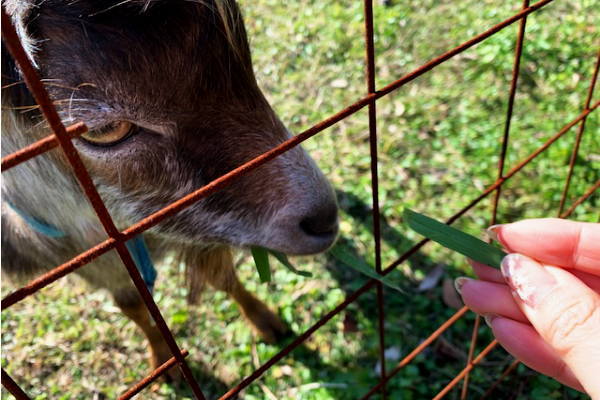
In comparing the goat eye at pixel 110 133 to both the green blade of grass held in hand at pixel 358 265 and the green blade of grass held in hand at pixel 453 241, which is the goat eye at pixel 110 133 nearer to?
the green blade of grass held in hand at pixel 358 265

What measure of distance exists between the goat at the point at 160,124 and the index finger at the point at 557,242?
0.58m

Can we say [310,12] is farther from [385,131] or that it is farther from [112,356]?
[112,356]

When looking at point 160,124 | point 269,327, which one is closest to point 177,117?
point 160,124

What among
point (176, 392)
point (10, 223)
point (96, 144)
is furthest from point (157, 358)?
point (96, 144)

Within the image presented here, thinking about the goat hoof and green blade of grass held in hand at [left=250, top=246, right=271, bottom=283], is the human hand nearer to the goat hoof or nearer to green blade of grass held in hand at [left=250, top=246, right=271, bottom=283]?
green blade of grass held in hand at [left=250, top=246, right=271, bottom=283]

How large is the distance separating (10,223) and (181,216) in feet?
3.00

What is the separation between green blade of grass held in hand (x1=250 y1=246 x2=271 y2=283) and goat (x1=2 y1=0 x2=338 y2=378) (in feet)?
0.15

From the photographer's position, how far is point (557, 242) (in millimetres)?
1393

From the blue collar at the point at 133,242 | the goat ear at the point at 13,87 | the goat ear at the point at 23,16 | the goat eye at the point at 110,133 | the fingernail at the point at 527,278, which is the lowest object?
the blue collar at the point at 133,242

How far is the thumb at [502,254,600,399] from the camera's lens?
105 centimetres

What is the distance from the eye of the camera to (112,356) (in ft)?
9.34

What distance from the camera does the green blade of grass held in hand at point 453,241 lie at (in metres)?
1.41

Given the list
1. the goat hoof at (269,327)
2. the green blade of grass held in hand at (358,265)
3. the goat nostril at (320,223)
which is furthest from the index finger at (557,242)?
the goat hoof at (269,327)

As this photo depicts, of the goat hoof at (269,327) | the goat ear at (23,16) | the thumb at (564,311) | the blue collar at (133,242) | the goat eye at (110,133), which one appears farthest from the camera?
the goat hoof at (269,327)
